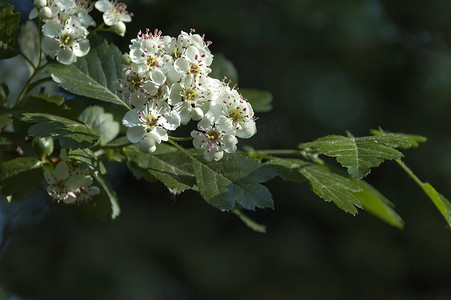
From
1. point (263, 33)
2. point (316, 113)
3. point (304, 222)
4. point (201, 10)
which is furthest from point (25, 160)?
point (316, 113)

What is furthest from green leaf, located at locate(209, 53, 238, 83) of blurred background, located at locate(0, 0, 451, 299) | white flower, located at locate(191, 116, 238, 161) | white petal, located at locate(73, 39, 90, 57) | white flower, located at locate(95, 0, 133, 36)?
blurred background, located at locate(0, 0, 451, 299)

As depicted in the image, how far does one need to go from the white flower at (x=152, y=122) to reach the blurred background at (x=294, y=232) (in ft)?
9.03

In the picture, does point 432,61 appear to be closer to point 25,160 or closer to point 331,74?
point 331,74

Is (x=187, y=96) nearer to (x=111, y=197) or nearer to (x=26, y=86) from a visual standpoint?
(x=111, y=197)

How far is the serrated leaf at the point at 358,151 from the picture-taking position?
1045 mm

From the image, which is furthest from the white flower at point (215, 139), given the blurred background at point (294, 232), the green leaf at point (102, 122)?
the blurred background at point (294, 232)

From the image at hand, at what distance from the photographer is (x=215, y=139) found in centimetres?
108

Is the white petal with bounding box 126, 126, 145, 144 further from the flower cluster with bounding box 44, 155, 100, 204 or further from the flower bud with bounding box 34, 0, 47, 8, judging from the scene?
the flower bud with bounding box 34, 0, 47, 8

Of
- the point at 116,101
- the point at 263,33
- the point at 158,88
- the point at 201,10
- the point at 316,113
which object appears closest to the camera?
the point at 158,88

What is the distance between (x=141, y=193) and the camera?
415 cm

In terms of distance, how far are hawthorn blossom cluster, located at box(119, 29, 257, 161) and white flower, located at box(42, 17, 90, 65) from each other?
0.19 meters

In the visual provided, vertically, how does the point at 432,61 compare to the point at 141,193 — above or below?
above

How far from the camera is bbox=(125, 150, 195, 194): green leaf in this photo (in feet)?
3.51

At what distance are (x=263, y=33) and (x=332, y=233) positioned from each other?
66.6 inches
